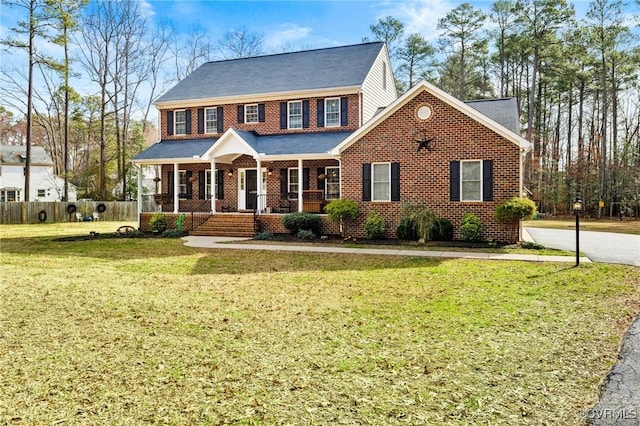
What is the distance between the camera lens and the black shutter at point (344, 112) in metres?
20.1

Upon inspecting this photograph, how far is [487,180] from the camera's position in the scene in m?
14.4

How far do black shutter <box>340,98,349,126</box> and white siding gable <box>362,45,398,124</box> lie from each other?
2.43 feet

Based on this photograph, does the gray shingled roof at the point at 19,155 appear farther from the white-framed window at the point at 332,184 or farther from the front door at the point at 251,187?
the white-framed window at the point at 332,184

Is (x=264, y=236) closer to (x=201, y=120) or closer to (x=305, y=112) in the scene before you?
(x=305, y=112)

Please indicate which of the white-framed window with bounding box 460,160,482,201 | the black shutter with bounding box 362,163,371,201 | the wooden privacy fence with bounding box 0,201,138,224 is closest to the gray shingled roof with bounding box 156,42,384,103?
the black shutter with bounding box 362,163,371,201

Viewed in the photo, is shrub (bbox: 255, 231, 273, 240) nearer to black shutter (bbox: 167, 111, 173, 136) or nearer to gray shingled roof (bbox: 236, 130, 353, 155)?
gray shingled roof (bbox: 236, 130, 353, 155)

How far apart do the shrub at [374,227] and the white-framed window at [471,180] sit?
9.50ft

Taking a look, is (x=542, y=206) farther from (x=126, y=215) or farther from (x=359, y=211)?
(x=126, y=215)

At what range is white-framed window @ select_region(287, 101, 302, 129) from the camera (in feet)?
69.0

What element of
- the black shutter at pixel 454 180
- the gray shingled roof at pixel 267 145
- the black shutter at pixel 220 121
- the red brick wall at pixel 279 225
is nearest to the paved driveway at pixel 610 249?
the black shutter at pixel 454 180

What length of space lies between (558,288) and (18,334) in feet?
27.1

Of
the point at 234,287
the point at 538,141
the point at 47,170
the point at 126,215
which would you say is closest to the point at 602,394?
the point at 234,287

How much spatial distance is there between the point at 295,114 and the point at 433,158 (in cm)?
847

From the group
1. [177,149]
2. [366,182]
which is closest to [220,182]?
[177,149]
